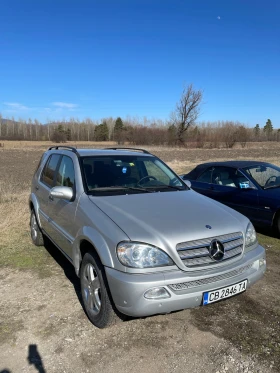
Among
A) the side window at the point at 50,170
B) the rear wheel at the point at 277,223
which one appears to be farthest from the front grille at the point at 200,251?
the rear wheel at the point at 277,223

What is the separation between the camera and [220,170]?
723 centimetres

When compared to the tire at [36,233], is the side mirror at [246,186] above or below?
above

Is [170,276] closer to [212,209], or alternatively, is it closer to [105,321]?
[105,321]

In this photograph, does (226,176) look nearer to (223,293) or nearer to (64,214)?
(64,214)

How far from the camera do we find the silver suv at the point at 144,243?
9.02 feet

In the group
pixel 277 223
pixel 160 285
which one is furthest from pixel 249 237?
pixel 277 223

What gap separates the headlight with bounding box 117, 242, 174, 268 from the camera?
2.78 metres

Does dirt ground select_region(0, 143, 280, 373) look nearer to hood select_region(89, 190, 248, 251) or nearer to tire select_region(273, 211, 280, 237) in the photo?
hood select_region(89, 190, 248, 251)

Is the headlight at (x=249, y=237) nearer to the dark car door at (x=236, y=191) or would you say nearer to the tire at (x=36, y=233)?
the dark car door at (x=236, y=191)

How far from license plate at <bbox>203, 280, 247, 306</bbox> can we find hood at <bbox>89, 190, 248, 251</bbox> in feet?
1.66

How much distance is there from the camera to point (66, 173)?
4.39 m

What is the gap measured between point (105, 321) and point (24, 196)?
7318 millimetres

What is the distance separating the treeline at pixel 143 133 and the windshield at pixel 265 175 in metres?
55.5

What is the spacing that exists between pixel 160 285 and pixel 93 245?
A: 2.56ft
